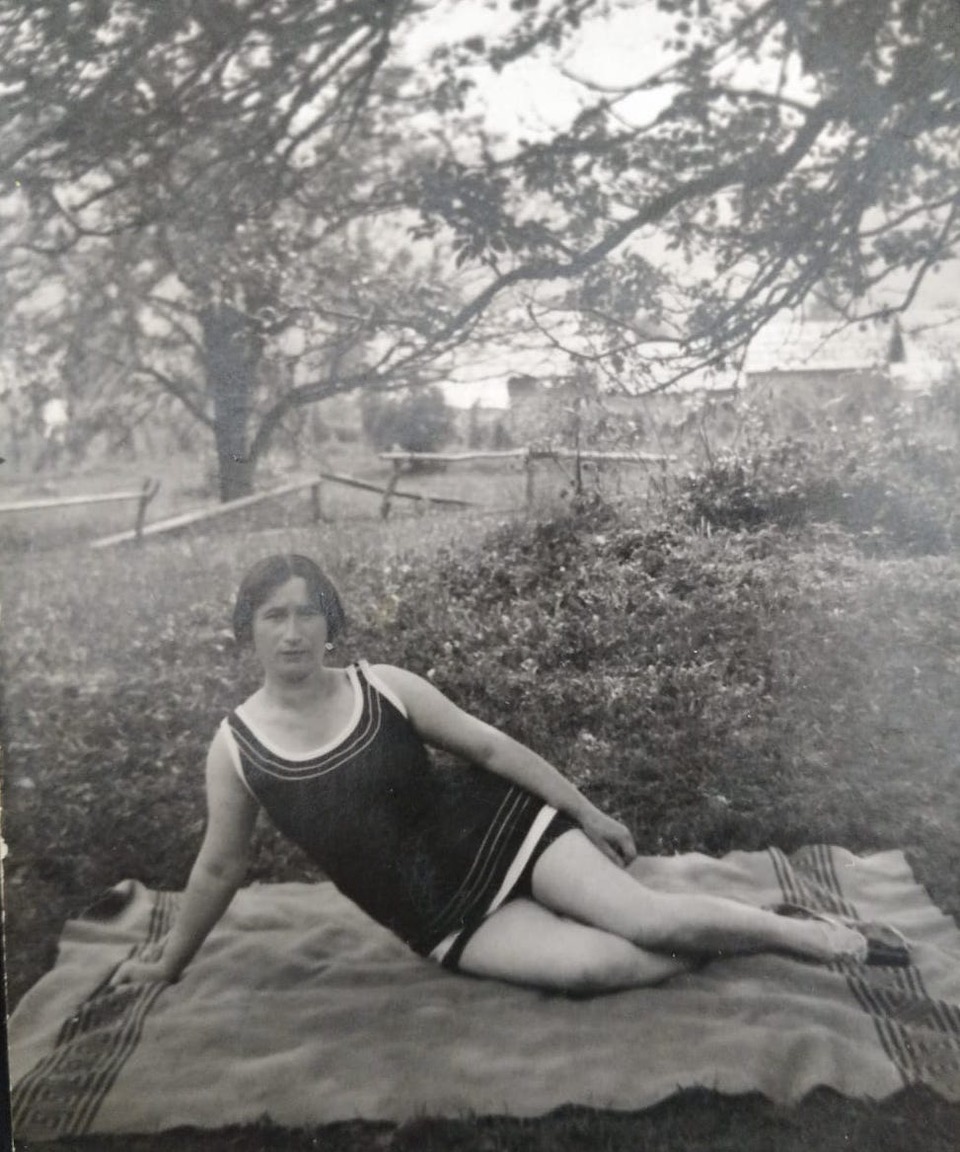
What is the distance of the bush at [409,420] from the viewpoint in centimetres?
227

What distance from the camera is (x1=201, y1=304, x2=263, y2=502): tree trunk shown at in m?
2.27

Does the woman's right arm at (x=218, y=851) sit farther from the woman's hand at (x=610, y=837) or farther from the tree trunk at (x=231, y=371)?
the woman's hand at (x=610, y=837)

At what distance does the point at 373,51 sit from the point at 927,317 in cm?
147

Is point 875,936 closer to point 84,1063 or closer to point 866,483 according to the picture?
point 866,483

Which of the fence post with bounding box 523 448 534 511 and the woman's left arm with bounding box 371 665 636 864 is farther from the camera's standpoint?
the fence post with bounding box 523 448 534 511

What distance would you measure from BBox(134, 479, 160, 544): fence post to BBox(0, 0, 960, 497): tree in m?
0.16

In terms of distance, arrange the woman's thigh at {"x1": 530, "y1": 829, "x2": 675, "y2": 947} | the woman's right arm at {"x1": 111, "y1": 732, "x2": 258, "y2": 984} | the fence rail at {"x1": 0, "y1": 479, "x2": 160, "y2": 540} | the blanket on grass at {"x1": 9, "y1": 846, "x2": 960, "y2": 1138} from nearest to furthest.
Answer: the blanket on grass at {"x1": 9, "y1": 846, "x2": 960, "y2": 1138}, the woman's thigh at {"x1": 530, "y1": 829, "x2": 675, "y2": 947}, the woman's right arm at {"x1": 111, "y1": 732, "x2": 258, "y2": 984}, the fence rail at {"x1": 0, "y1": 479, "x2": 160, "y2": 540}

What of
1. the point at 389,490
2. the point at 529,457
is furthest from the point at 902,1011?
the point at 389,490

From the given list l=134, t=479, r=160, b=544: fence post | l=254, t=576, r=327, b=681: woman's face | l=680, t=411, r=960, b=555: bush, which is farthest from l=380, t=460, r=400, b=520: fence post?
l=680, t=411, r=960, b=555: bush

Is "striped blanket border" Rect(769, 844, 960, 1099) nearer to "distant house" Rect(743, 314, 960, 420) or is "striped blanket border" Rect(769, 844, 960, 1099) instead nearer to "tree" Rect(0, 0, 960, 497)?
"distant house" Rect(743, 314, 960, 420)

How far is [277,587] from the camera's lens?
2.19 metres

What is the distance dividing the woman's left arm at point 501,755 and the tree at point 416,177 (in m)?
0.67

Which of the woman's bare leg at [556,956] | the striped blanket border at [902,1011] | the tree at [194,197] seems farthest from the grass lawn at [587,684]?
the tree at [194,197]

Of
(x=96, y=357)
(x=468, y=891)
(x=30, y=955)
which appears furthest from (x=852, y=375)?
(x=30, y=955)
